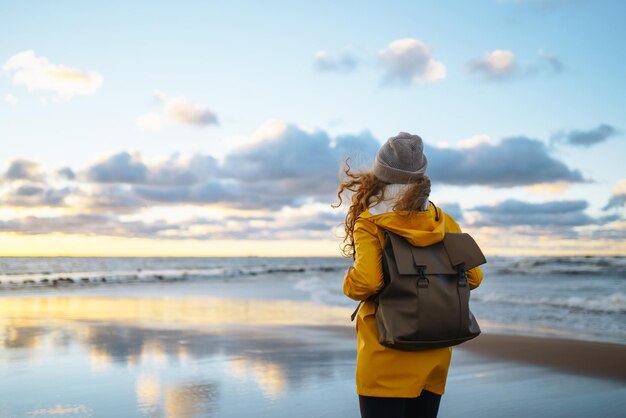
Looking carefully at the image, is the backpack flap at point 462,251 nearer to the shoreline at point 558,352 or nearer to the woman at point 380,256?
the woman at point 380,256

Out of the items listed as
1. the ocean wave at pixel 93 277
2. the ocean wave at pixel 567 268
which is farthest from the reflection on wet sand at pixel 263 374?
the ocean wave at pixel 567 268

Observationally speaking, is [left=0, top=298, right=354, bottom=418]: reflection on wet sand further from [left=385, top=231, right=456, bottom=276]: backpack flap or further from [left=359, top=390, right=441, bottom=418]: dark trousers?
[left=385, top=231, right=456, bottom=276]: backpack flap

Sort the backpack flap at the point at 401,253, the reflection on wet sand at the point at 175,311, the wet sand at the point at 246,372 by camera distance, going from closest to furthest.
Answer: the backpack flap at the point at 401,253 → the wet sand at the point at 246,372 → the reflection on wet sand at the point at 175,311

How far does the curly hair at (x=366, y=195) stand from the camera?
7.99 feet

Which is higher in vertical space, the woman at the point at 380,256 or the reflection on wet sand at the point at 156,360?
the woman at the point at 380,256

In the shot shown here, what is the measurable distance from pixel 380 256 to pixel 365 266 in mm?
83

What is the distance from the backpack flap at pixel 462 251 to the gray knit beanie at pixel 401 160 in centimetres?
30

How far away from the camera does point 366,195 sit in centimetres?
254

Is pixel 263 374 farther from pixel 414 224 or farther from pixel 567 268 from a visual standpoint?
pixel 567 268

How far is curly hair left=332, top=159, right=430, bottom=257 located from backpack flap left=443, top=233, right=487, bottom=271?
19 cm

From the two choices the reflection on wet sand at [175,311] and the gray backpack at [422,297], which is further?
the reflection on wet sand at [175,311]

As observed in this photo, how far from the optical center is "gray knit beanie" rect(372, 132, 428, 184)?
248cm

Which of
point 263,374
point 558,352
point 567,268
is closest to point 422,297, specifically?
point 263,374

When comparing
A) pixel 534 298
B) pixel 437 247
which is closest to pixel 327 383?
pixel 437 247
